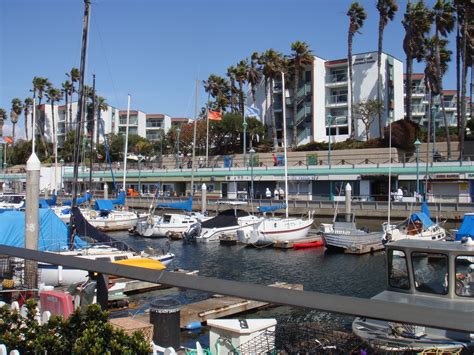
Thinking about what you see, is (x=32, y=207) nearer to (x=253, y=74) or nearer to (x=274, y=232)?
(x=274, y=232)

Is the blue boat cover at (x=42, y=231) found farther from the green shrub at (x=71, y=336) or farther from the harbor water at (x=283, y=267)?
the green shrub at (x=71, y=336)

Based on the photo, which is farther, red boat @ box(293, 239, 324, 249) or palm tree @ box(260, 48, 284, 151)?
palm tree @ box(260, 48, 284, 151)

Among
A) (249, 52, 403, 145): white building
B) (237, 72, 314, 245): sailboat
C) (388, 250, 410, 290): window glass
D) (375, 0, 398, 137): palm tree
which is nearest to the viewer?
(388, 250, 410, 290): window glass

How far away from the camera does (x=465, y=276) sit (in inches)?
351

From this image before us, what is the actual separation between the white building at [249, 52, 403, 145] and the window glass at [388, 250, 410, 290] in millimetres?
73769

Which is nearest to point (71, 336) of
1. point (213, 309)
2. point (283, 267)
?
point (213, 309)

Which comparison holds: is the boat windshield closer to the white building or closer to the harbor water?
the harbor water

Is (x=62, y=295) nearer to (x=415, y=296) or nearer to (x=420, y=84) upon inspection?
(x=415, y=296)

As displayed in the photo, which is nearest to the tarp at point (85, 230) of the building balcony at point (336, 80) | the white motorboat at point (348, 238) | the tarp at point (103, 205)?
the white motorboat at point (348, 238)

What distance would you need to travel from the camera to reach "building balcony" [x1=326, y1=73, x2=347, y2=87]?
84787 mm

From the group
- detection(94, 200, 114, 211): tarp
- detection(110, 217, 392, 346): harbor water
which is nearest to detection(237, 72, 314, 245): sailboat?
detection(110, 217, 392, 346): harbor water

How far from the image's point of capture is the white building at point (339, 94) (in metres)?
81.8

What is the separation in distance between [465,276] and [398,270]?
1080 millimetres

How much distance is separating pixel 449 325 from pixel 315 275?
25309 millimetres
